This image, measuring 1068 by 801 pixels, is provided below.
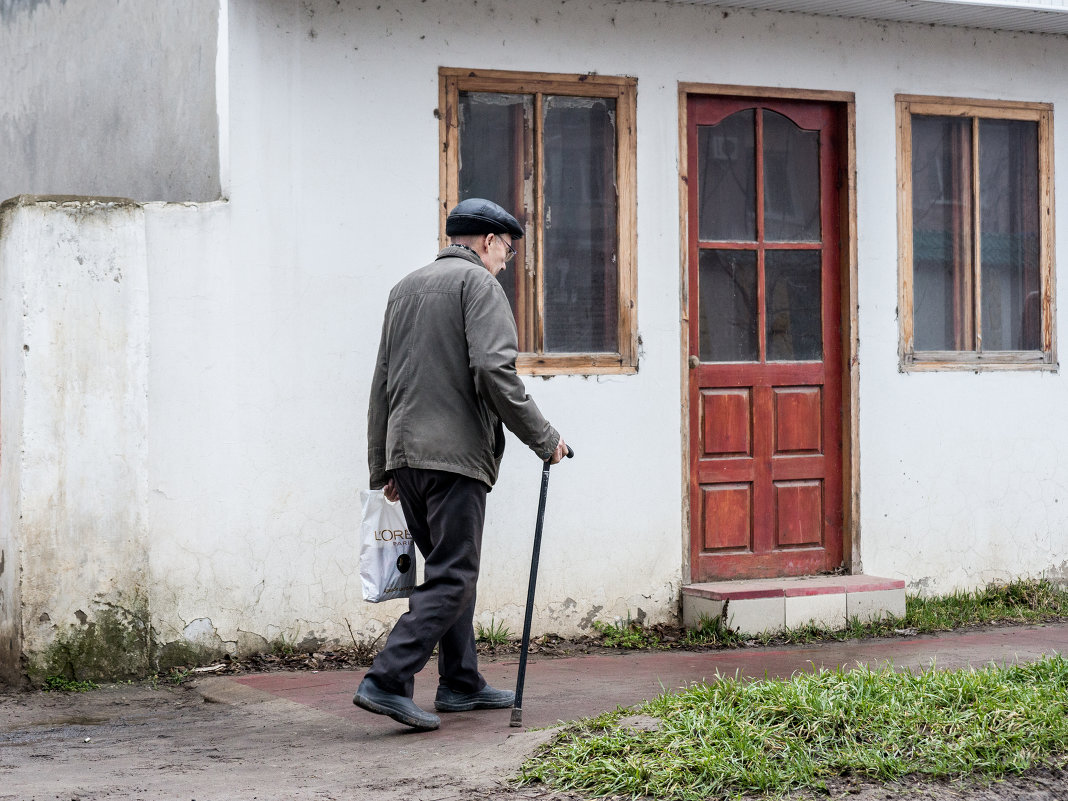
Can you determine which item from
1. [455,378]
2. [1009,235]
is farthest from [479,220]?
[1009,235]

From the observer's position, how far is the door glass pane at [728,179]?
24.5 ft

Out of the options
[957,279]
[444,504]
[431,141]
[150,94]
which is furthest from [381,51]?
[957,279]

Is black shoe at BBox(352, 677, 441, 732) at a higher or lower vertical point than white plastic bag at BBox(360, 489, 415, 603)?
lower

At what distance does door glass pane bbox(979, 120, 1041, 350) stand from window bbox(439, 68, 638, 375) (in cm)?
245

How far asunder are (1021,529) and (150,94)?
5.87 meters

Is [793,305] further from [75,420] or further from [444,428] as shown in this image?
[75,420]

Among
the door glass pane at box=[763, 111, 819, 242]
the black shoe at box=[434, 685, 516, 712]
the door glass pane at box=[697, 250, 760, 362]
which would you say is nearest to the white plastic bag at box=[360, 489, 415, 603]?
the black shoe at box=[434, 685, 516, 712]

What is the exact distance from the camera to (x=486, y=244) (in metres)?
5.33

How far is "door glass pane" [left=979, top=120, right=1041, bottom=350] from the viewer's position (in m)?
8.15

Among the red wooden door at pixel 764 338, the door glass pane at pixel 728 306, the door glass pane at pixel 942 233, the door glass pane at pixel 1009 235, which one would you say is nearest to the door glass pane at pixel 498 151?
the red wooden door at pixel 764 338

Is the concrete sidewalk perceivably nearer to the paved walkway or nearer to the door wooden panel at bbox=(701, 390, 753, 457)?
the paved walkway

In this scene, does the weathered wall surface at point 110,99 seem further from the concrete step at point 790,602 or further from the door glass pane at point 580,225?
the concrete step at point 790,602

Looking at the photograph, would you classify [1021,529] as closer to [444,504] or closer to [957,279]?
[957,279]

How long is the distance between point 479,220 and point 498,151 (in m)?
1.86
